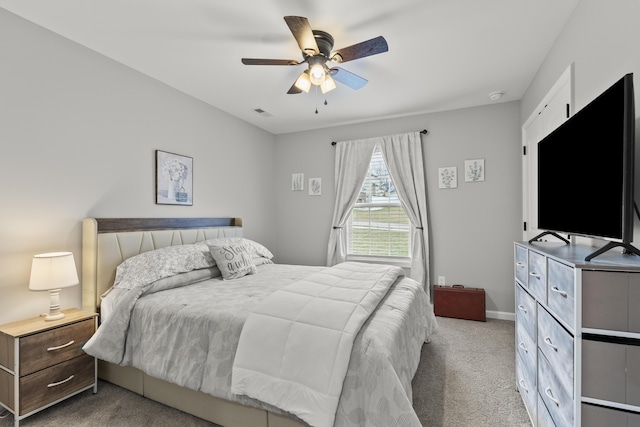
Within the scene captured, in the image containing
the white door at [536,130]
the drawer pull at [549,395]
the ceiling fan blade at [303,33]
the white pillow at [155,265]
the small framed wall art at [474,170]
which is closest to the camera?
the drawer pull at [549,395]

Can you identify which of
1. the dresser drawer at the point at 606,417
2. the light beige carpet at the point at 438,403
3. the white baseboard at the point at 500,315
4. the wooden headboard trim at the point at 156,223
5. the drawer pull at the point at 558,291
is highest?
the wooden headboard trim at the point at 156,223

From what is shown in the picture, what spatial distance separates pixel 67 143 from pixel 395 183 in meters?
3.60

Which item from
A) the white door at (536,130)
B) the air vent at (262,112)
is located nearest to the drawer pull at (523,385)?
the white door at (536,130)

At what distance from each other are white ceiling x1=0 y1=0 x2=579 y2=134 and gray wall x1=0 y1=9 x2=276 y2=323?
187 mm

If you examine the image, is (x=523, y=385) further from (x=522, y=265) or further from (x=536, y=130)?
(x=536, y=130)

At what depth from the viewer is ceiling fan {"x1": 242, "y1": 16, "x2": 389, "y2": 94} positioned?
198 centimetres

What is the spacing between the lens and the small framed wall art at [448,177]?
157 inches

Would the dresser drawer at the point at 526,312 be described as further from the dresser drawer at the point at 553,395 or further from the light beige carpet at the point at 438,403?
the light beige carpet at the point at 438,403

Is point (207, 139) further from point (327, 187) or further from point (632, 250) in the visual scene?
point (632, 250)

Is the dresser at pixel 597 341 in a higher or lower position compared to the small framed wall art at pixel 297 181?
lower

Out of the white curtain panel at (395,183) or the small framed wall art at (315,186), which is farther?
the small framed wall art at (315,186)

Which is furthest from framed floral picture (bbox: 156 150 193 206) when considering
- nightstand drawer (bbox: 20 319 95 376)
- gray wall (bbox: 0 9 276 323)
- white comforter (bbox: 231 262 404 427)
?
white comforter (bbox: 231 262 404 427)

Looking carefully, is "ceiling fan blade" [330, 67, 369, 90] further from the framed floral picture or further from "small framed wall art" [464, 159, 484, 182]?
"small framed wall art" [464, 159, 484, 182]

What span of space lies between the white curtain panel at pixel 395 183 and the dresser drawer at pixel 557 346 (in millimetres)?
2466
